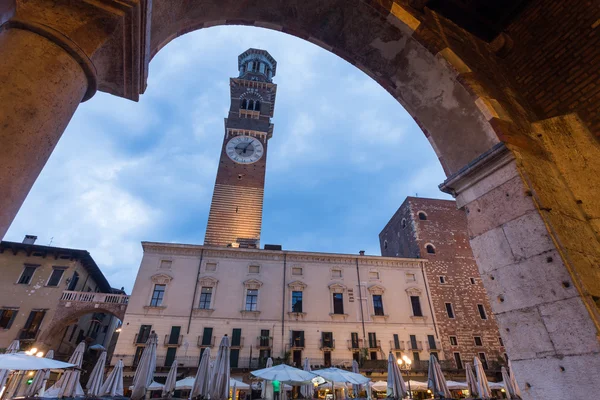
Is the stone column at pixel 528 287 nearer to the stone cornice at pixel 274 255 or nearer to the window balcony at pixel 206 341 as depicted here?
the window balcony at pixel 206 341

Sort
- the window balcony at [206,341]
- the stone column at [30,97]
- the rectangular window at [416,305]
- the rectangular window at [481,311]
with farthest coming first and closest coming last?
the rectangular window at [481,311], the rectangular window at [416,305], the window balcony at [206,341], the stone column at [30,97]

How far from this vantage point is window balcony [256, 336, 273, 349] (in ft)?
67.6

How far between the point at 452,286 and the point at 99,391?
2462 centimetres

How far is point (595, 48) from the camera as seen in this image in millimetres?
3230

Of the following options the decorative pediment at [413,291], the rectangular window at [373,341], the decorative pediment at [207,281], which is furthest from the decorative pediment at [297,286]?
the decorative pediment at [413,291]

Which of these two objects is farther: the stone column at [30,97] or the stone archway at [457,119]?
the stone archway at [457,119]

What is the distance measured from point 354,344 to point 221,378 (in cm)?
1369

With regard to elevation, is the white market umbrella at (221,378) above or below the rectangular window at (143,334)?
below

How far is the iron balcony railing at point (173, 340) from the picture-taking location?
19609 millimetres

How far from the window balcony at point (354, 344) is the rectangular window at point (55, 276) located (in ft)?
66.9

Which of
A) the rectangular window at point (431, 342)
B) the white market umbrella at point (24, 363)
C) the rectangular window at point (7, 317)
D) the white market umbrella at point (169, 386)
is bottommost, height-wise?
the white market umbrella at point (169, 386)

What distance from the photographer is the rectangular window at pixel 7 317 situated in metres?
19.0

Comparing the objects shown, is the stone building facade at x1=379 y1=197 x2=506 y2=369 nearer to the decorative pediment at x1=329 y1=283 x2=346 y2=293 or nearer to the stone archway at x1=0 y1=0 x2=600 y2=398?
the decorative pediment at x1=329 y1=283 x2=346 y2=293

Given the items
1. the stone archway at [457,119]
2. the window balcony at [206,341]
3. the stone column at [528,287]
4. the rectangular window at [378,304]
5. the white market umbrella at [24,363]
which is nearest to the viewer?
the stone archway at [457,119]
